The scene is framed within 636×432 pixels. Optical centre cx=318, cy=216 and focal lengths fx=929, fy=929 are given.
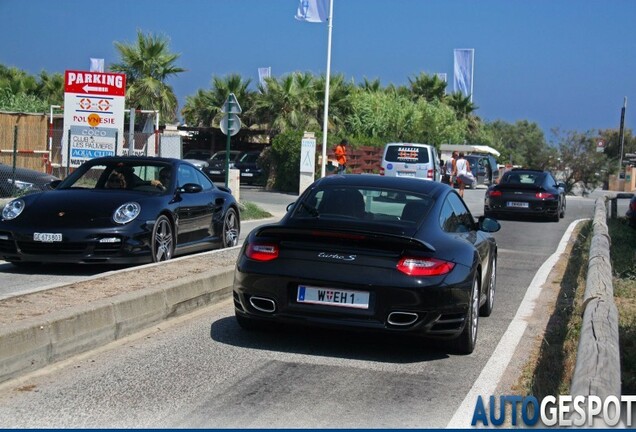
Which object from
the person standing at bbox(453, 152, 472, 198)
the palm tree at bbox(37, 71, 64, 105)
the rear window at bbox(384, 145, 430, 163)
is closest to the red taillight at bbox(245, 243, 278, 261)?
the rear window at bbox(384, 145, 430, 163)

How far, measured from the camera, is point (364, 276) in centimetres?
700

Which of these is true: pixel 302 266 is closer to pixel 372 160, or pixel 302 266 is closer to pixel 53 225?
pixel 53 225

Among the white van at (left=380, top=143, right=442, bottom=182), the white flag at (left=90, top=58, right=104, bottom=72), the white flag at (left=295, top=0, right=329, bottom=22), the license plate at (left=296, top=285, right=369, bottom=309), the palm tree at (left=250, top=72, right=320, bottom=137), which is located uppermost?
the white flag at (left=295, top=0, right=329, bottom=22)

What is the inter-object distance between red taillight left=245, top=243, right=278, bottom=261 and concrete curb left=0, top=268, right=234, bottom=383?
4.00 ft

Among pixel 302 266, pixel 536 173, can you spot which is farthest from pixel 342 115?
pixel 302 266

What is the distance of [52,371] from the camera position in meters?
6.55

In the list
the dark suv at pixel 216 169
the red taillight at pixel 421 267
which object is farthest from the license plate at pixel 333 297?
the dark suv at pixel 216 169

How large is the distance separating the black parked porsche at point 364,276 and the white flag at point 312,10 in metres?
24.0

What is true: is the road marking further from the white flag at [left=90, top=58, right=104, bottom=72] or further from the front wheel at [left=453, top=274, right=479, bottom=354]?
the white flag at [left=90, top=58, right=104, bottom=72]

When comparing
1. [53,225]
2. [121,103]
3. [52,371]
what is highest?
[121,103]

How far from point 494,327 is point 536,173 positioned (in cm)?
1729

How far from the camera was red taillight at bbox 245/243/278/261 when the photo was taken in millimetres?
7324

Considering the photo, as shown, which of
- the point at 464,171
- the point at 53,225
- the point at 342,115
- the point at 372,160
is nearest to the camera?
the point at 53,225

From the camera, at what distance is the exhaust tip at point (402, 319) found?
23.1ft
